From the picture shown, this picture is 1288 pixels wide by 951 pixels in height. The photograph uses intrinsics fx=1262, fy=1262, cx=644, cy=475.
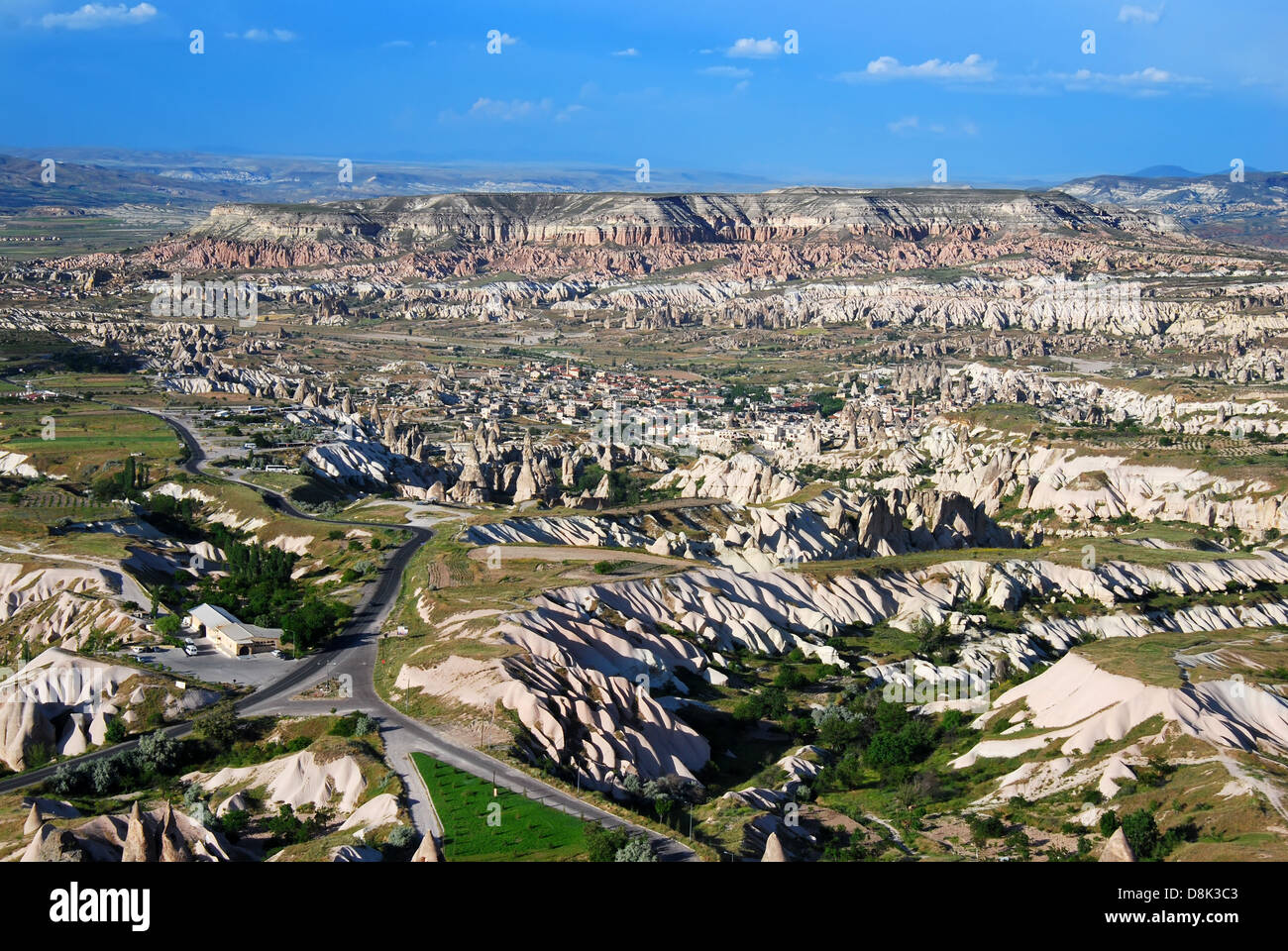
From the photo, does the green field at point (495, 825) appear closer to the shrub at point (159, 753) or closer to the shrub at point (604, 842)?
the shrub at point (604, 842)

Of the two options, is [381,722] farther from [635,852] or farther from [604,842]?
[635,852]

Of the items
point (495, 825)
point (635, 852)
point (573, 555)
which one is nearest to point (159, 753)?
point (495, 825)

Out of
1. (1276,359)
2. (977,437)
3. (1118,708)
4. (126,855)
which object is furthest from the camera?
(1276,359)

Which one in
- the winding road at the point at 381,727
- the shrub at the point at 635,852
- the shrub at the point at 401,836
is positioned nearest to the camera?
the shrub at the point at 635,852

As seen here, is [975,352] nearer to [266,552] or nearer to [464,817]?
[266,552]

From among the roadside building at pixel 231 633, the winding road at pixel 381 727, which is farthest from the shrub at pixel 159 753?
the roadside building at pixel 231 633
